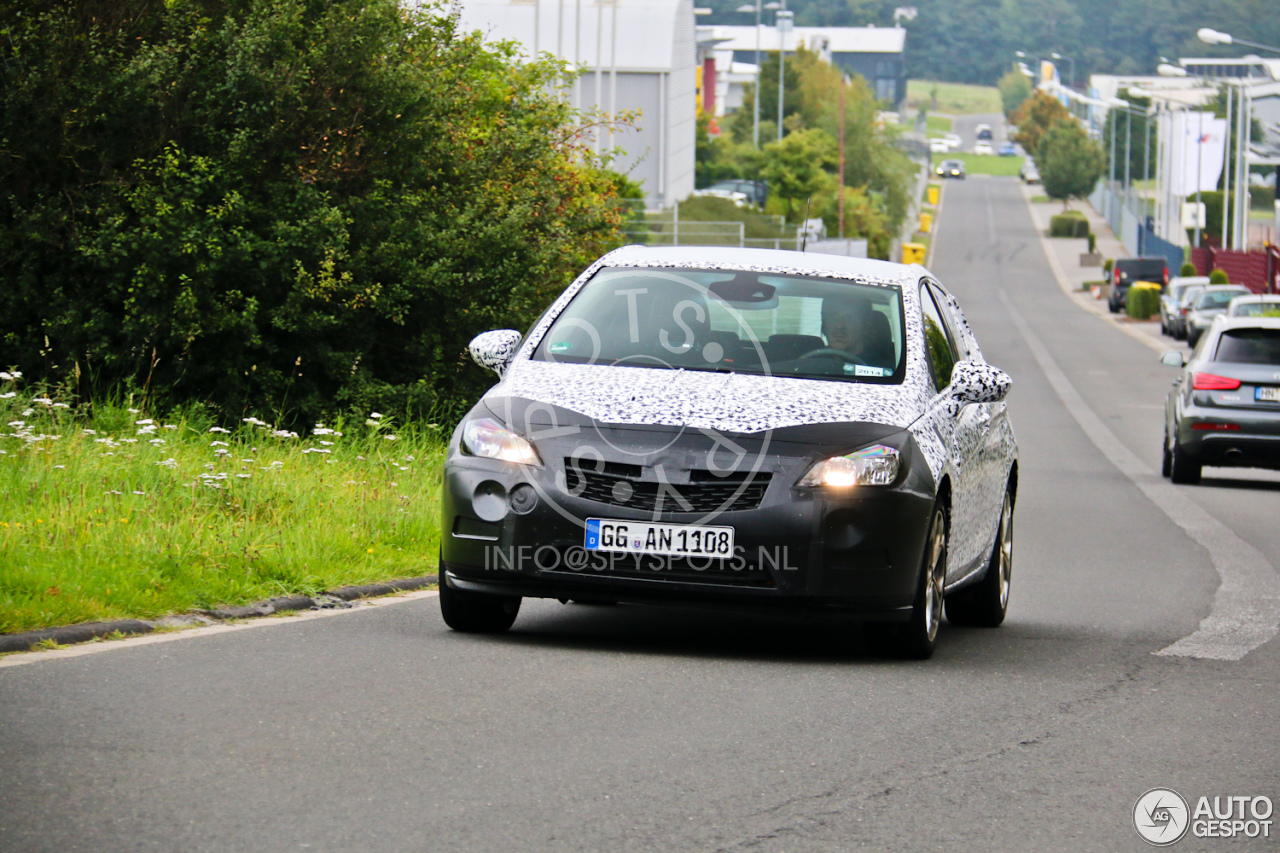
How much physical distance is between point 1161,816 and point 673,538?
2442mm

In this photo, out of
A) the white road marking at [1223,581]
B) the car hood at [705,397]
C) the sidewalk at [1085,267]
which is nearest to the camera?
the car hood at [705,397]

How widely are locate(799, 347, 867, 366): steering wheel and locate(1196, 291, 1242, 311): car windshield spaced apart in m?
46.7

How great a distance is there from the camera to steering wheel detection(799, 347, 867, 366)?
8359 millimetres

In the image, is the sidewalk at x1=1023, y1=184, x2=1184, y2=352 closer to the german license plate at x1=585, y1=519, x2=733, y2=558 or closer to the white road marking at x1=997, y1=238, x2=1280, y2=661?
the white road marking at x1=997, y1=238, x2=1280, y2=661

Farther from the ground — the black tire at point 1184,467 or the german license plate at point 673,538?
the german license plate at point 673,538

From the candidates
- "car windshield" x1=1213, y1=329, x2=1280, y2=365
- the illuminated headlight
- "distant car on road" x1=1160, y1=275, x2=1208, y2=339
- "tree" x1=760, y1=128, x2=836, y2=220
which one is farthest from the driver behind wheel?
"tree" x1=760, y1=128, x2=836, y2=220

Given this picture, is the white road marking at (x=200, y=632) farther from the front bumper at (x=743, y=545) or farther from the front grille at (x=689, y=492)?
the front grille at (x=689, y=492)

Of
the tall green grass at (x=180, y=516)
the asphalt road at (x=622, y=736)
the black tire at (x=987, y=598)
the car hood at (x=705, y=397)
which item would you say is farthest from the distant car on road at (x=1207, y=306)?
the car hood at (x=705, y=397)

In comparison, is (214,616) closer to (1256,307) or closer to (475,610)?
(475,610)

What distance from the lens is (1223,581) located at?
11859 mm

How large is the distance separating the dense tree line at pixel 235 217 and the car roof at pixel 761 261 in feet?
26.4

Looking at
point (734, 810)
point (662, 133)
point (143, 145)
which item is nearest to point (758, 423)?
point (734, 810)

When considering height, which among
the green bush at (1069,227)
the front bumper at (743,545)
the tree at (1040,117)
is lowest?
the green bush at (1069,227)

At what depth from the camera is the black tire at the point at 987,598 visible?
31.2ft
